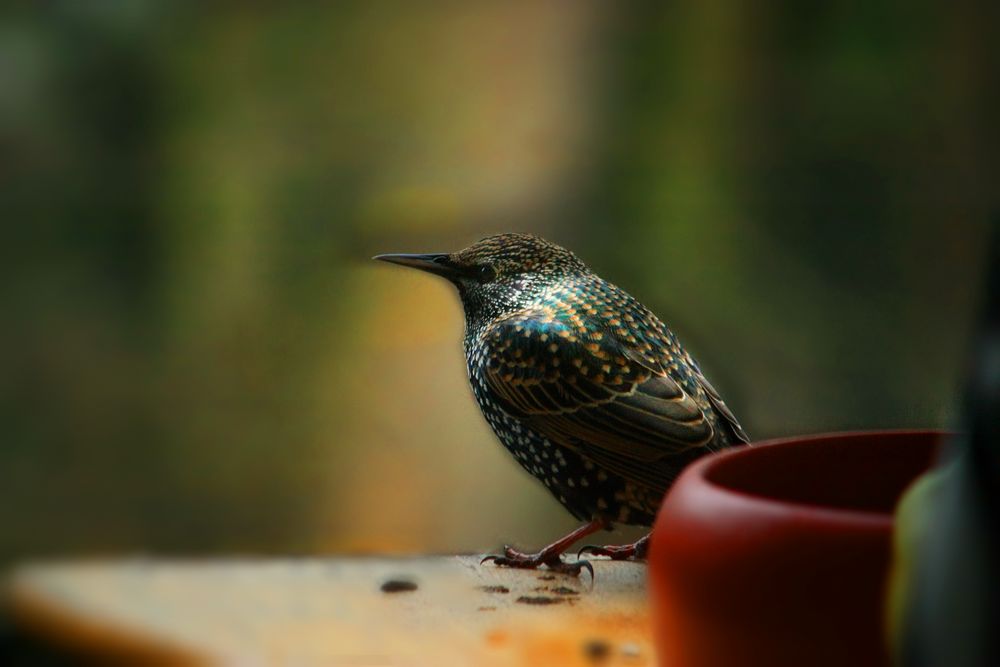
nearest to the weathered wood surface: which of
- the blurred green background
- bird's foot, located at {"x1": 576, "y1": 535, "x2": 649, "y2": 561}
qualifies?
bird's foot, located at {"x1": 576, "y1": 535, "x2": 649, "y2": 561}

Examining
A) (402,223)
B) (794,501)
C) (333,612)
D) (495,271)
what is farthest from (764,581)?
(402,223)

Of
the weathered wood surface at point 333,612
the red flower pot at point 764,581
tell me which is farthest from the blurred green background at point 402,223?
the red flower pot at point 764,581

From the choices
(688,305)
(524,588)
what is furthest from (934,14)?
(524,588)

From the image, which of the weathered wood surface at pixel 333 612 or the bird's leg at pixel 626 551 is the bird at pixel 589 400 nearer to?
the bird's leg at pixel 626 551

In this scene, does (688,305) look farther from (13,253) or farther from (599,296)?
(13,253)

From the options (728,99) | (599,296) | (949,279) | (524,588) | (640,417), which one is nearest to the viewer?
(524,588)

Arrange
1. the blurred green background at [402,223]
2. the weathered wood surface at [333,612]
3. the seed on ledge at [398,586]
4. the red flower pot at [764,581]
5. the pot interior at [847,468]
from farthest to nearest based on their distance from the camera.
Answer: the blurred green background at [402,223]
the seed on ledge at [398,586]
the weathered wood surface at [333,612]
the pot interior at [847,468]
the red flower pot at [764,581]

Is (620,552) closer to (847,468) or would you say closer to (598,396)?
(598,396)
